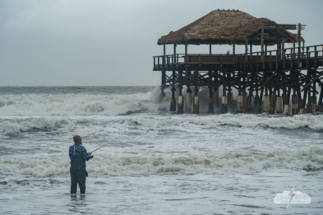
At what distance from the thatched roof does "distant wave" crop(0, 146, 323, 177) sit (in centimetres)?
1585

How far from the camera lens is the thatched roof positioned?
1117 inches

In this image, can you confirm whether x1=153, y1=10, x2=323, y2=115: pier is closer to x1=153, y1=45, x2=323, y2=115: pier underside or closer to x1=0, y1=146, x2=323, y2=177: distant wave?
x1=153, y1=45, x2=323, y2=115: pier underside

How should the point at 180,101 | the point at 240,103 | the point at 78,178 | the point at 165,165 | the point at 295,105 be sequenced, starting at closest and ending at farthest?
the point at 78,178
the point at 165,165
the point at 295,105
the point at 240,103
the point at 180,101

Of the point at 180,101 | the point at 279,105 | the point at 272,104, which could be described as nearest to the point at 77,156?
the point at 279,105

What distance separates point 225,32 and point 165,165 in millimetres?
18471

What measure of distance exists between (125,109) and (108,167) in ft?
72.2

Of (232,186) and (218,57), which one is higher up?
(218,57)

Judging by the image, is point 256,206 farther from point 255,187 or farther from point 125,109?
point 125,109

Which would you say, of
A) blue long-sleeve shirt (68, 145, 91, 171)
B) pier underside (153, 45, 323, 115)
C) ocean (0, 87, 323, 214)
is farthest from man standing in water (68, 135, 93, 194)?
pier underside (153, 45, 323, 115)

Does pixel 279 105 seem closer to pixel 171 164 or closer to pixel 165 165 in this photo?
pixel 171 164

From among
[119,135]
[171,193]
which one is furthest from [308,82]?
[171,193]

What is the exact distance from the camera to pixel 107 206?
27.1 feet

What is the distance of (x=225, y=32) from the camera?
29.1 metres

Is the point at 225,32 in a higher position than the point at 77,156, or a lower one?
higher
